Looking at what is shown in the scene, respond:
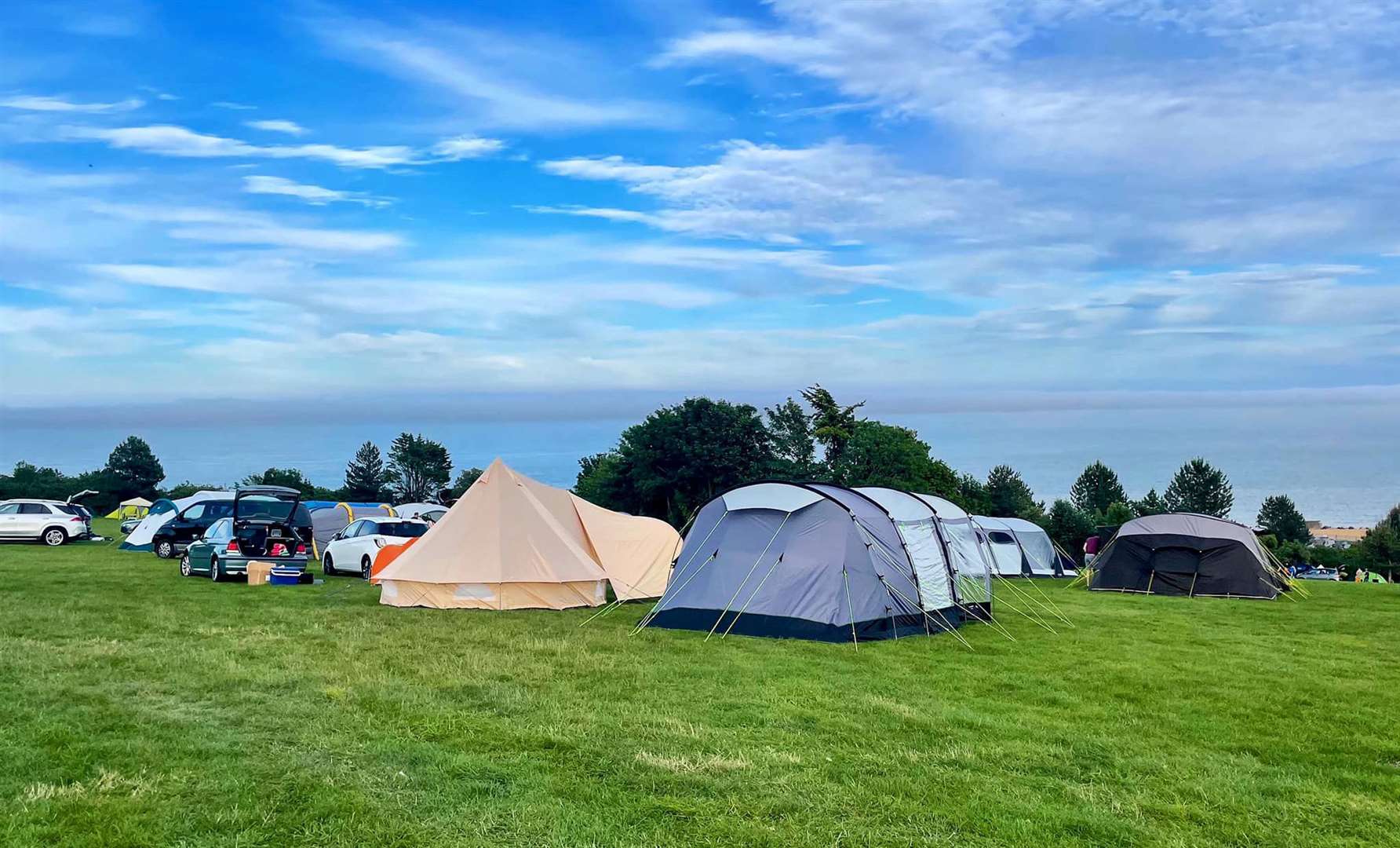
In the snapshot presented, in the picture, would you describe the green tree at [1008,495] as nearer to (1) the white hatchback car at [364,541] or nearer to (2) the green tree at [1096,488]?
(2) the green tree at [1096,488]

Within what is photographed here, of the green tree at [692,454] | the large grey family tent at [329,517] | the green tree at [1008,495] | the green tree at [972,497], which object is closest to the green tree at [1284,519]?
the green tree at [1008,495]

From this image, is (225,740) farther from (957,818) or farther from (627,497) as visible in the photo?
(627,497)

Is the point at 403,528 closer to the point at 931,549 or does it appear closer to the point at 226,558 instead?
the point at 226,558

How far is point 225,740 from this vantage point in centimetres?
782

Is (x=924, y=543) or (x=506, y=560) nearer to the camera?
(x=924, y=543)

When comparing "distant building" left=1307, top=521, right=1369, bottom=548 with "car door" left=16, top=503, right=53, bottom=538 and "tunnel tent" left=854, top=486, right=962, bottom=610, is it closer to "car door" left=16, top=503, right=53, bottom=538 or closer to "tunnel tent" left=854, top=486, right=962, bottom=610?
"tunnel tent" left=854, top=486, right=962, bottom=610

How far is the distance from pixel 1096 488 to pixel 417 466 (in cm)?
5967

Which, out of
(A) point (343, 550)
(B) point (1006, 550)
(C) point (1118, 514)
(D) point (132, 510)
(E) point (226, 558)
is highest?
(C) point (1118, 514)

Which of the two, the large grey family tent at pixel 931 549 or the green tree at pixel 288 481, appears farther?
the green tree at pixel 288 481

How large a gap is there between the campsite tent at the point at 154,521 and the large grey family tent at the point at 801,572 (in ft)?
65.9

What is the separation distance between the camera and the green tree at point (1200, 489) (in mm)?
80250

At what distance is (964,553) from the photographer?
17.4 meters

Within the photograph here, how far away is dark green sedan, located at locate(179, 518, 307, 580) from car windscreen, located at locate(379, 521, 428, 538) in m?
2.54

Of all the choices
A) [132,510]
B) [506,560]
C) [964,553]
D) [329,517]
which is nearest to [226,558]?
[506,560]
